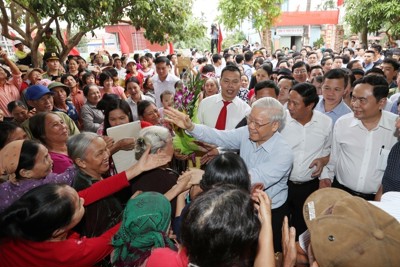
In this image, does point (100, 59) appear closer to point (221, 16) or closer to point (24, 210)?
point (221, 16)

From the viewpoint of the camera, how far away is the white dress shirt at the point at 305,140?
308 cm

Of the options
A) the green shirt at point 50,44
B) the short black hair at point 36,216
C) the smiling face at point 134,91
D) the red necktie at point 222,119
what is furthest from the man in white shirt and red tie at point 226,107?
the green shirt at point 50,44

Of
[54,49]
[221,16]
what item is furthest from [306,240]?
[221,16]

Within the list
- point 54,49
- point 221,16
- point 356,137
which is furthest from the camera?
point 221,16

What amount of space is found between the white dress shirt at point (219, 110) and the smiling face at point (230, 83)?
0.10 meters

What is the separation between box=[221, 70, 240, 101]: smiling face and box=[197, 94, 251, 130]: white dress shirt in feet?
0.34

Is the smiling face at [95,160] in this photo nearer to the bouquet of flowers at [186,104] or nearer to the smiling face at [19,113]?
the bouquet of flowers at [186,104]

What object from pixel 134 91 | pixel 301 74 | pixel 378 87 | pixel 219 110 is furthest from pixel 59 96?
pixel 301 74

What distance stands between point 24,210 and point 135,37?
90.0 feet

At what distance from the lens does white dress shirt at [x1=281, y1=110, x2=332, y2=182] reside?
10.1 ft

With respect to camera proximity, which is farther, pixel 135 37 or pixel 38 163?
pixel 135 37

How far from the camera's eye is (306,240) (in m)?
1.65

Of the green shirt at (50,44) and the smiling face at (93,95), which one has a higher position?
the green shirt at (50,44)

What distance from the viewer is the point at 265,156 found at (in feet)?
8.00
